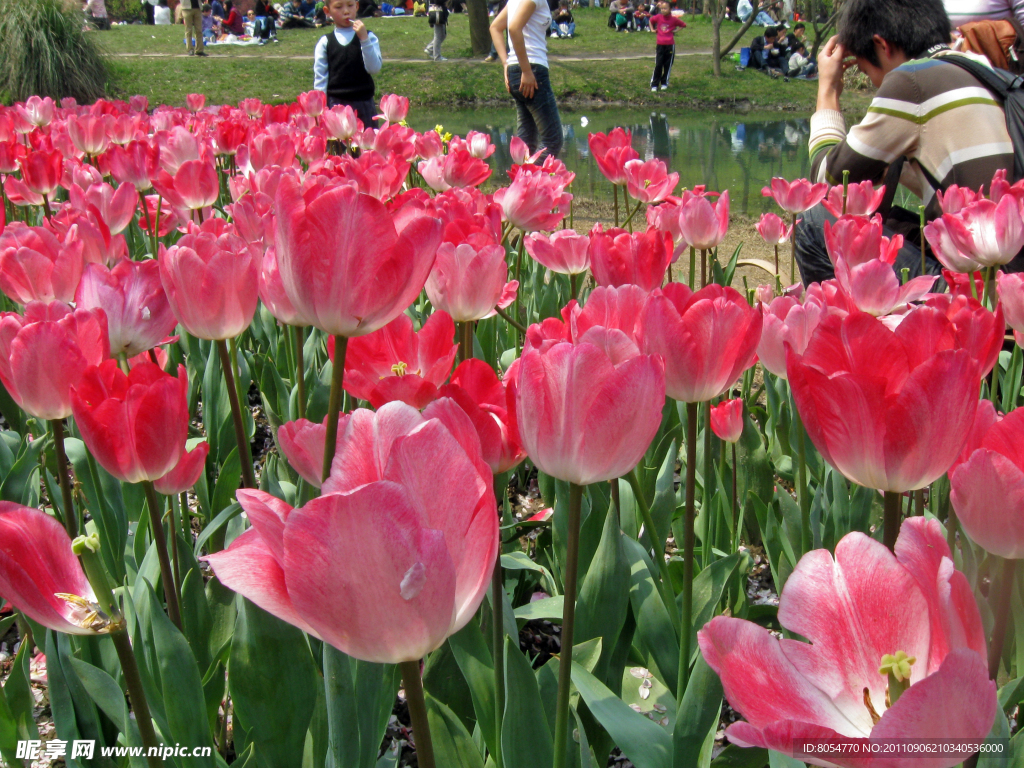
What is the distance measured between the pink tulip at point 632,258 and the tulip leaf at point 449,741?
0.79 meters

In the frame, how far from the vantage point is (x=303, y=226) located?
2.55 ft

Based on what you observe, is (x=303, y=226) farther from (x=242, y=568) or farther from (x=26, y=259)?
(x=26, y=259)

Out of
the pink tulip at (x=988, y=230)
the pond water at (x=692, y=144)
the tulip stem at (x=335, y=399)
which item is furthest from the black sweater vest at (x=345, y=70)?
the tulip stem at (x=335, y=399)

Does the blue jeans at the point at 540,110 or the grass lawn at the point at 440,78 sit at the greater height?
the grass lawn at the point at 440,78

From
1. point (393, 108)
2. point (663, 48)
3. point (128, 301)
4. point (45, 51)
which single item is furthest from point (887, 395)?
point (663, 48)

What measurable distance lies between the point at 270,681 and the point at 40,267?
930 millimetres

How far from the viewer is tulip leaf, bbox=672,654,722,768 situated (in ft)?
2.92

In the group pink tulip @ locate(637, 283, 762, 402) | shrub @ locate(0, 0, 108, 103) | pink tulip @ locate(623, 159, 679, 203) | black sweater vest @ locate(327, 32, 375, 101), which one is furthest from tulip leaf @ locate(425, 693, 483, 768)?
shrub @ locate(0, 0, 108, 103)

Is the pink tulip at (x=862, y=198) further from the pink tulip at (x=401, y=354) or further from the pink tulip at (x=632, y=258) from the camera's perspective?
the pink tulip at (x=401, y=354)

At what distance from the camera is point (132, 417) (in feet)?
2.95

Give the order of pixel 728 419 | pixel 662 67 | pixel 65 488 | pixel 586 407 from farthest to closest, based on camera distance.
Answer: pixel 662 67 < pixel 728 419 < pixel 65 488 < pixel 586 407

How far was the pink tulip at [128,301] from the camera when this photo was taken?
125 centimetres

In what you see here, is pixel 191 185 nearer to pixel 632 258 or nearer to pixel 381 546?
pixel 632 258

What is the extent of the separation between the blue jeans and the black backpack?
10.4 ft
